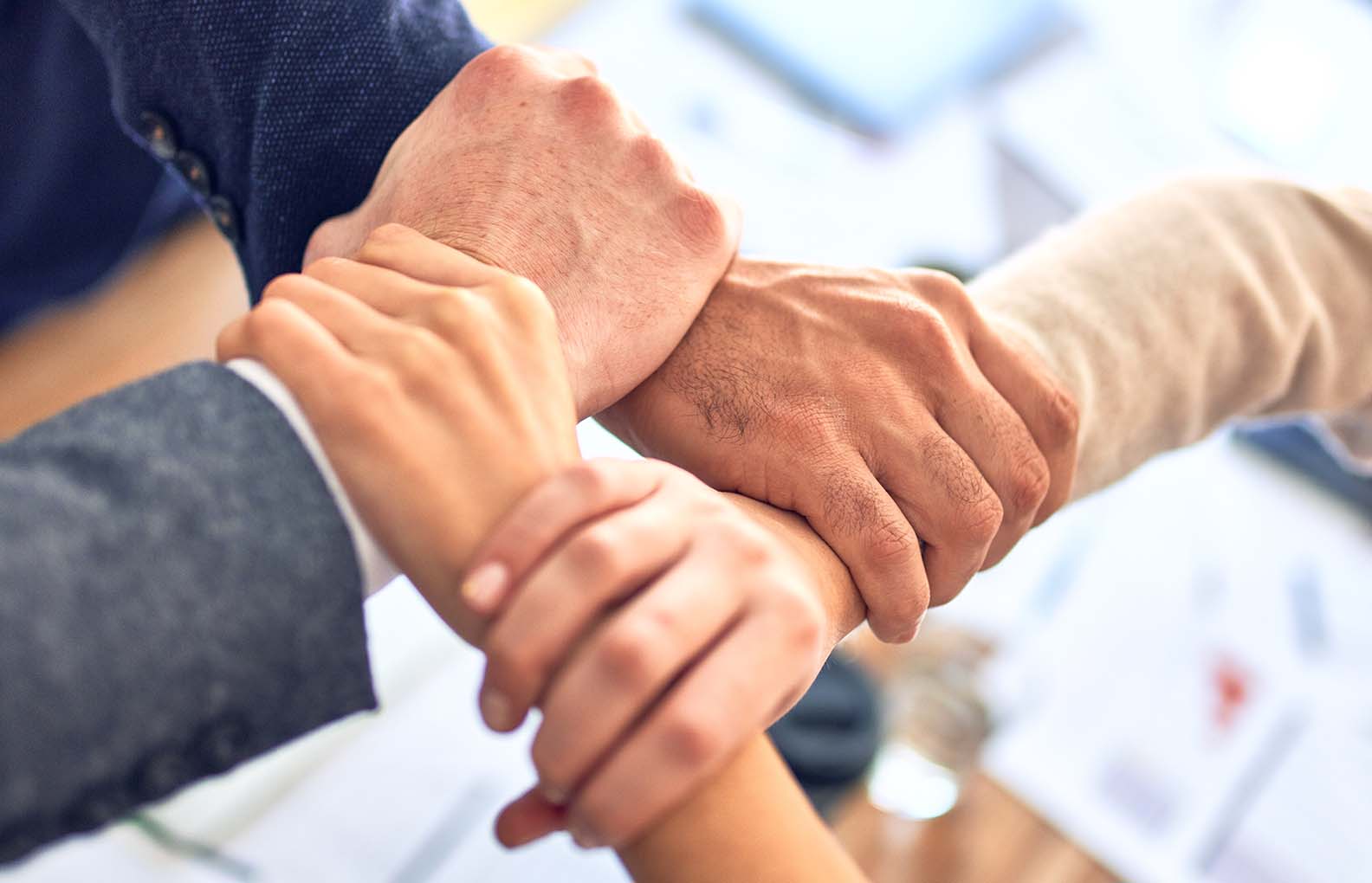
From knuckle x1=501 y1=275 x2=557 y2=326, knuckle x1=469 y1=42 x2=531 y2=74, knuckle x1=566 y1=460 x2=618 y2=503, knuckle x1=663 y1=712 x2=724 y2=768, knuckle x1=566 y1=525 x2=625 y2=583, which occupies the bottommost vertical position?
knuckle x1=663 y1=712 x2=724 y2=768

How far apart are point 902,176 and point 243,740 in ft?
3.55

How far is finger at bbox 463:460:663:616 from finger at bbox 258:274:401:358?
0.09 metres

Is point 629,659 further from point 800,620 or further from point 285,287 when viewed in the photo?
point 285,287

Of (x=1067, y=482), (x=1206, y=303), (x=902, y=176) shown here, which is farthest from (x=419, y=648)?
(x=902, y=176)

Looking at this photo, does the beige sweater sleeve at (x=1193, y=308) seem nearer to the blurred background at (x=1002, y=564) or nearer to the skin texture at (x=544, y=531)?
the blurred background at (x=1002, y=564)

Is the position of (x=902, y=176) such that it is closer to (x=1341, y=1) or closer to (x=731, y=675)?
(x=1341, y=1)

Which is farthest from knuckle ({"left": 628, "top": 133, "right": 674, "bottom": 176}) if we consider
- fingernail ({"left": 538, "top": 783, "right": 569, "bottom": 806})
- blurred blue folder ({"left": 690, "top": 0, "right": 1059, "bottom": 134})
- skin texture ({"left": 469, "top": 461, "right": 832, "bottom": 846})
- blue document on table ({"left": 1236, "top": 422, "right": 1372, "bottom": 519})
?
blue document on table ({"left": 1236, "top": 422, "right": 1372, "bottom": 519})

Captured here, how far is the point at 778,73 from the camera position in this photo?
1303 millimetres

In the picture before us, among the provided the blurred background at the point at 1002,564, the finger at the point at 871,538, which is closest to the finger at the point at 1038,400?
the finger at the point at 871,538

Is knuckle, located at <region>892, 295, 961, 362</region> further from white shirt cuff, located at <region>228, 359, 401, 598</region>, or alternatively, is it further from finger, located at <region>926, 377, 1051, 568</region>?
white shirt cuff, located at <region>228, 359, 401, 598</region>

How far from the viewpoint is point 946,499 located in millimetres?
539

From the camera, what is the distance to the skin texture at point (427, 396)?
394mm

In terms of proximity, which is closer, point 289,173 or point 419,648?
point 289,173

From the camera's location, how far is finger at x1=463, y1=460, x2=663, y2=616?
1.24 feet
